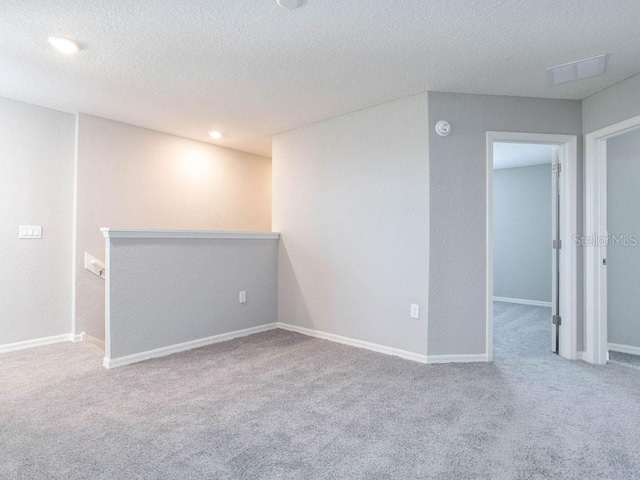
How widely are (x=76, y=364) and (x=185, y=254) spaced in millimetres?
1226

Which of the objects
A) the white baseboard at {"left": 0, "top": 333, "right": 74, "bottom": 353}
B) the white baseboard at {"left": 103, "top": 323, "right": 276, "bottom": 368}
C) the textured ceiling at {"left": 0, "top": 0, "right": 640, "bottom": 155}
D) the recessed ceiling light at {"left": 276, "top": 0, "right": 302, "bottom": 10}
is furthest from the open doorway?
the white baseboard at {"left": 0, "top": 333, "right": 74, "bottom": 353}

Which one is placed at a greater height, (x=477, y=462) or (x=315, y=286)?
(x=315, y=286)

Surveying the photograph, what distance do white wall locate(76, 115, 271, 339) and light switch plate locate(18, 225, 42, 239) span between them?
1.09 feet

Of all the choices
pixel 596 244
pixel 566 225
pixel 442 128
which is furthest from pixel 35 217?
pixel 596 244

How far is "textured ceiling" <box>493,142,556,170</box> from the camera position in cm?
489

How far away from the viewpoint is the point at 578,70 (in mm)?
2662

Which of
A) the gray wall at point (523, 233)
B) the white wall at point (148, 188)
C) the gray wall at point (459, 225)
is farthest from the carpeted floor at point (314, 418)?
the gray wall at point (523, 233)

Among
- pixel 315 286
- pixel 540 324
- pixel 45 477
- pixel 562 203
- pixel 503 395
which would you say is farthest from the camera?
pixel 540 324

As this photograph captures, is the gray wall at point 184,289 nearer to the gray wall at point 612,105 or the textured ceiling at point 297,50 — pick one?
the textured ceiling at point 297,50

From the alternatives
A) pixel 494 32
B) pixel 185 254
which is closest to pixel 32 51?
pixel 185 254

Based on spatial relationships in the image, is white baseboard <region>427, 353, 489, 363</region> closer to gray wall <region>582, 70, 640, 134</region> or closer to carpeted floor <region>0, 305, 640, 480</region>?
carpeted floor <region>0, 305, 640, 480</region>

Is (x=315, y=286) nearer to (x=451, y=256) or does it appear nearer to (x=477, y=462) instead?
(x=451, y=256)

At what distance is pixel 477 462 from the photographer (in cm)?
173

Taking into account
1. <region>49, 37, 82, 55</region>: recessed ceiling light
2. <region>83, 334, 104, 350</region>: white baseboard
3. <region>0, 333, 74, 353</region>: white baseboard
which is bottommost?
<region>83, 334, 104, 350</region>: white baseboard
